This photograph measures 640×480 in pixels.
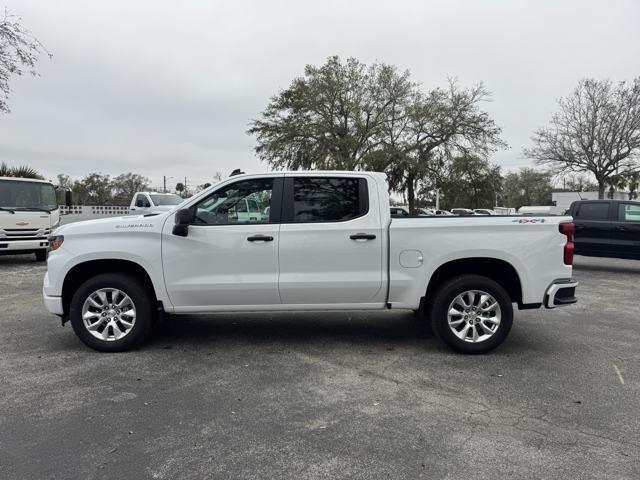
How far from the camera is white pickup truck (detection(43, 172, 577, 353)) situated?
4840 millimetres

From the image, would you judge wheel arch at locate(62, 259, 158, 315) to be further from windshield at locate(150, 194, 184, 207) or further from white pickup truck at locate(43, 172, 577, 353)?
windshield at locate(150, 194, 184, 207)

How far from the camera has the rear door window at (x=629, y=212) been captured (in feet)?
35.9

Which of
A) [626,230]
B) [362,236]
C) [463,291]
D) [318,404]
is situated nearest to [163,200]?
[362,236]

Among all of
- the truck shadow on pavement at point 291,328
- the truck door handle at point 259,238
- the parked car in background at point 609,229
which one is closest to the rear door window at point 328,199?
the truck door handle at point 259,238

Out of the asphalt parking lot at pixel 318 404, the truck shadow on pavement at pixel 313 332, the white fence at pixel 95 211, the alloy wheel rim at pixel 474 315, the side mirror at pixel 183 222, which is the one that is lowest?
the asphalt parking lot at pixel 318 404

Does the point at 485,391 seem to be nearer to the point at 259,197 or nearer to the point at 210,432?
the point at 210,432

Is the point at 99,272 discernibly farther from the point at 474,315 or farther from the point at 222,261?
the point at 474,315

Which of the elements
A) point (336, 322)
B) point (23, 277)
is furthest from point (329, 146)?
point (336, 322)

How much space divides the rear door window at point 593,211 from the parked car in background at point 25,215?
13316 mm

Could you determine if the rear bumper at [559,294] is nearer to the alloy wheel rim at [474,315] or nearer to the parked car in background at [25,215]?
the alloy wheel rim at [474,315]

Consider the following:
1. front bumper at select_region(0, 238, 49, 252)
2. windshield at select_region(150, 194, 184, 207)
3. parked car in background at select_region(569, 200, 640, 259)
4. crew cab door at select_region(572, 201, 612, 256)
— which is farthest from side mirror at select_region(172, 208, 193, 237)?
windshield at select_region(150, 194, 184, 207)

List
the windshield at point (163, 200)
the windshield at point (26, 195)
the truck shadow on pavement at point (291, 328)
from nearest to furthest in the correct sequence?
the truck shadow on pavement at point (291, 328), the windshield at point (26, 195), the windshield at point (163, 200)

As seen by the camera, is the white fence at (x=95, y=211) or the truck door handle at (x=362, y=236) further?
the white fence at (x=95, y=211)

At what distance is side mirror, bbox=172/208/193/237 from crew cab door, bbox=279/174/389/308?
962 millimetres
